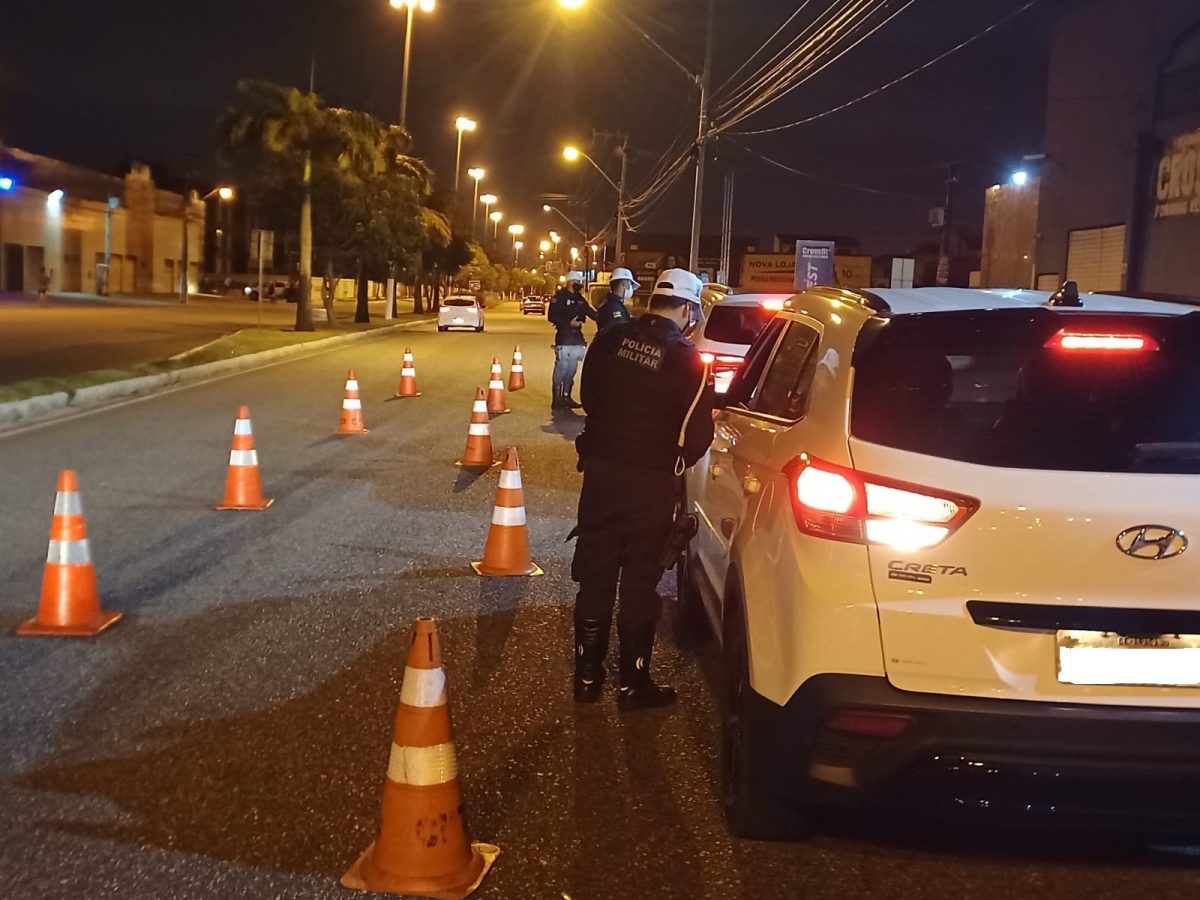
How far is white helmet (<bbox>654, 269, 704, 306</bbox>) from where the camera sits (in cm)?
560

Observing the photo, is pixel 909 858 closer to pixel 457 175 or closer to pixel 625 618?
pixel 625 618

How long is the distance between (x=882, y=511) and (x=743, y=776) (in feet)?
3.50

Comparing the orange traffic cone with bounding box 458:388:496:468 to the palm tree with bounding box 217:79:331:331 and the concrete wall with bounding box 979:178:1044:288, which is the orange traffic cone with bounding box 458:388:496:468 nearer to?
the palm tree with bounding box 217:79:331:331

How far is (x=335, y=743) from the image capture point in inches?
203

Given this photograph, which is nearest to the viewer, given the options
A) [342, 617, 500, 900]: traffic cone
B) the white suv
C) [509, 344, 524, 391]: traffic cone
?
the white suv

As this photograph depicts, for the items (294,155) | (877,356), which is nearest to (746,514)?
(877,356)

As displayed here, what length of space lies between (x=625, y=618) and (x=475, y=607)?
6.45ft

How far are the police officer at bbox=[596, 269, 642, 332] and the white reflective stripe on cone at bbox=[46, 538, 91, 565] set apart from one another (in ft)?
21.0

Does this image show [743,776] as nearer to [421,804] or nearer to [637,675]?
[421,804]

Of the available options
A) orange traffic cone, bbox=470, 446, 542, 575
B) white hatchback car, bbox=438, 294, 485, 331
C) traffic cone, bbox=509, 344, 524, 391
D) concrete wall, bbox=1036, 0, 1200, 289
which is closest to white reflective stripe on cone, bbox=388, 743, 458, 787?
orange traffic cone, bbox=470, 446, 542, 575

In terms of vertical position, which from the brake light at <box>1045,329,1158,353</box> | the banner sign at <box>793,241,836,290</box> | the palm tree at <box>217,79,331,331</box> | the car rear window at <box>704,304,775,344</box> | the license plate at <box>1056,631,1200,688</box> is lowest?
the license plate at <box>1056,631,1200,688</box>

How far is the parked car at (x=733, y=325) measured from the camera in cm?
1183

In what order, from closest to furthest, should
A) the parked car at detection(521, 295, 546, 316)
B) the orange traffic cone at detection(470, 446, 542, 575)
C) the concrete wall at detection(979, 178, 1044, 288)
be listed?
the orange traffic cone at detection(470, 446, 542, 575) → the concrete wall at detection(979, 178, 1044, 288) → the parked car at detection(521, 295, 546, 316)

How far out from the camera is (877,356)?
3.95 meters
